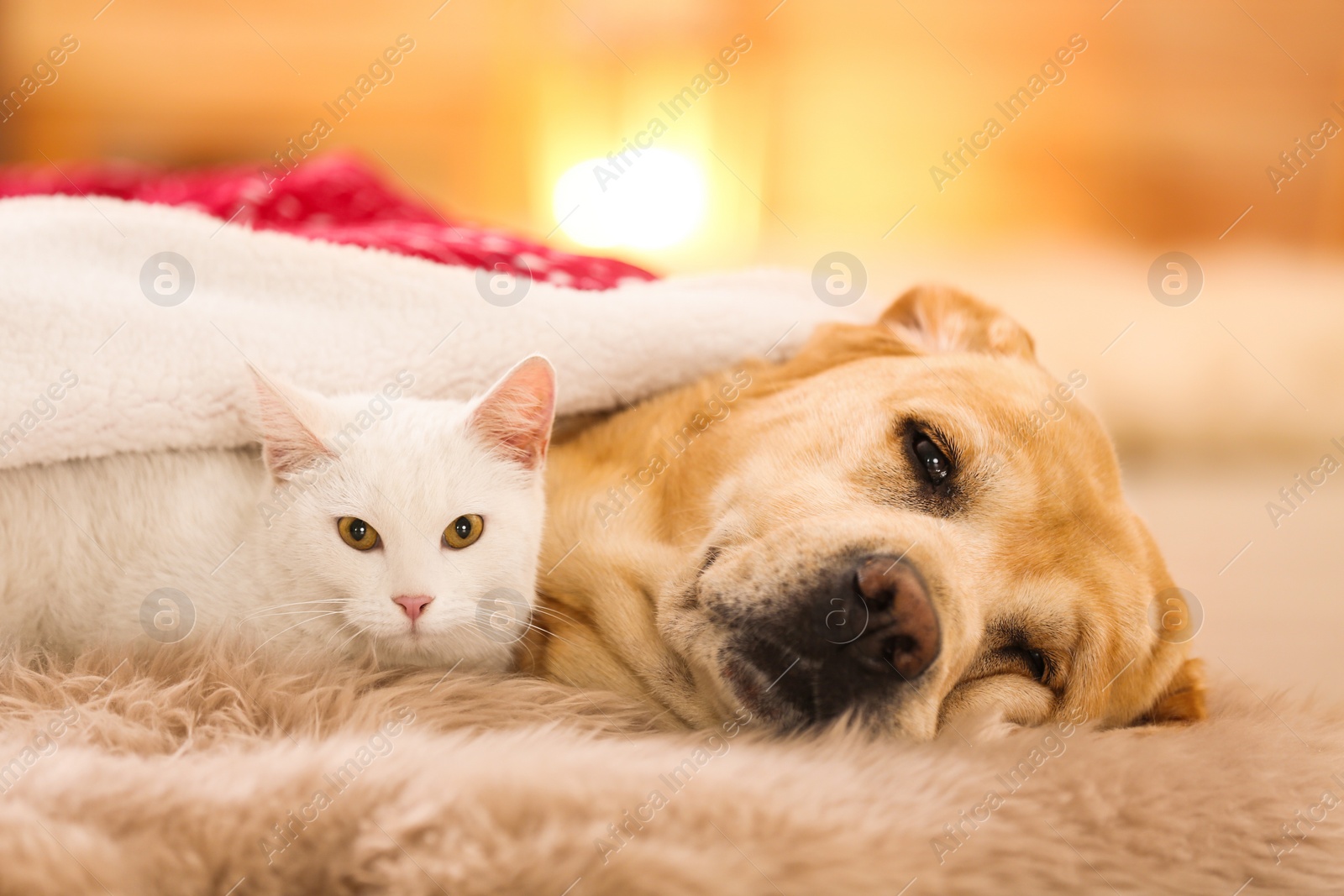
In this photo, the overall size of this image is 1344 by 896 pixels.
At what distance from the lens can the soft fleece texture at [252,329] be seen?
105 cm

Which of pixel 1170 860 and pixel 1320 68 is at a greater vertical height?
pixel 1320 68

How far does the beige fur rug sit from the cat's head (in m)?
0.06

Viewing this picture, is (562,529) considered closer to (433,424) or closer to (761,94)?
(433,424)

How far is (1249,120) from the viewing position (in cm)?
413

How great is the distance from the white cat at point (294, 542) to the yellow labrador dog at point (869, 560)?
0.63 feet

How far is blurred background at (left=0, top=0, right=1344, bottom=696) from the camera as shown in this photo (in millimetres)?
4113

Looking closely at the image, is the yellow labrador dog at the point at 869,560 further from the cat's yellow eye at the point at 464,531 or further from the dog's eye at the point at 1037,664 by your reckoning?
the cat's yellow eye at the point at 464,531

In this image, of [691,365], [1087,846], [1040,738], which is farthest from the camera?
[691,365]

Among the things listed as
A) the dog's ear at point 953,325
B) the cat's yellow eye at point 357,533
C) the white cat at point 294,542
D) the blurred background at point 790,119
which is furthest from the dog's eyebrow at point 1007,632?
the blurred background at point 790,119

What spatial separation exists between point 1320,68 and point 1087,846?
4790mm

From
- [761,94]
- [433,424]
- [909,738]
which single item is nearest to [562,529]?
[433,424]

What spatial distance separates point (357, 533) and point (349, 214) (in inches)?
45.2

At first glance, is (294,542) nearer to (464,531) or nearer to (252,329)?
(464,531)

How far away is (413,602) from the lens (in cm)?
97
